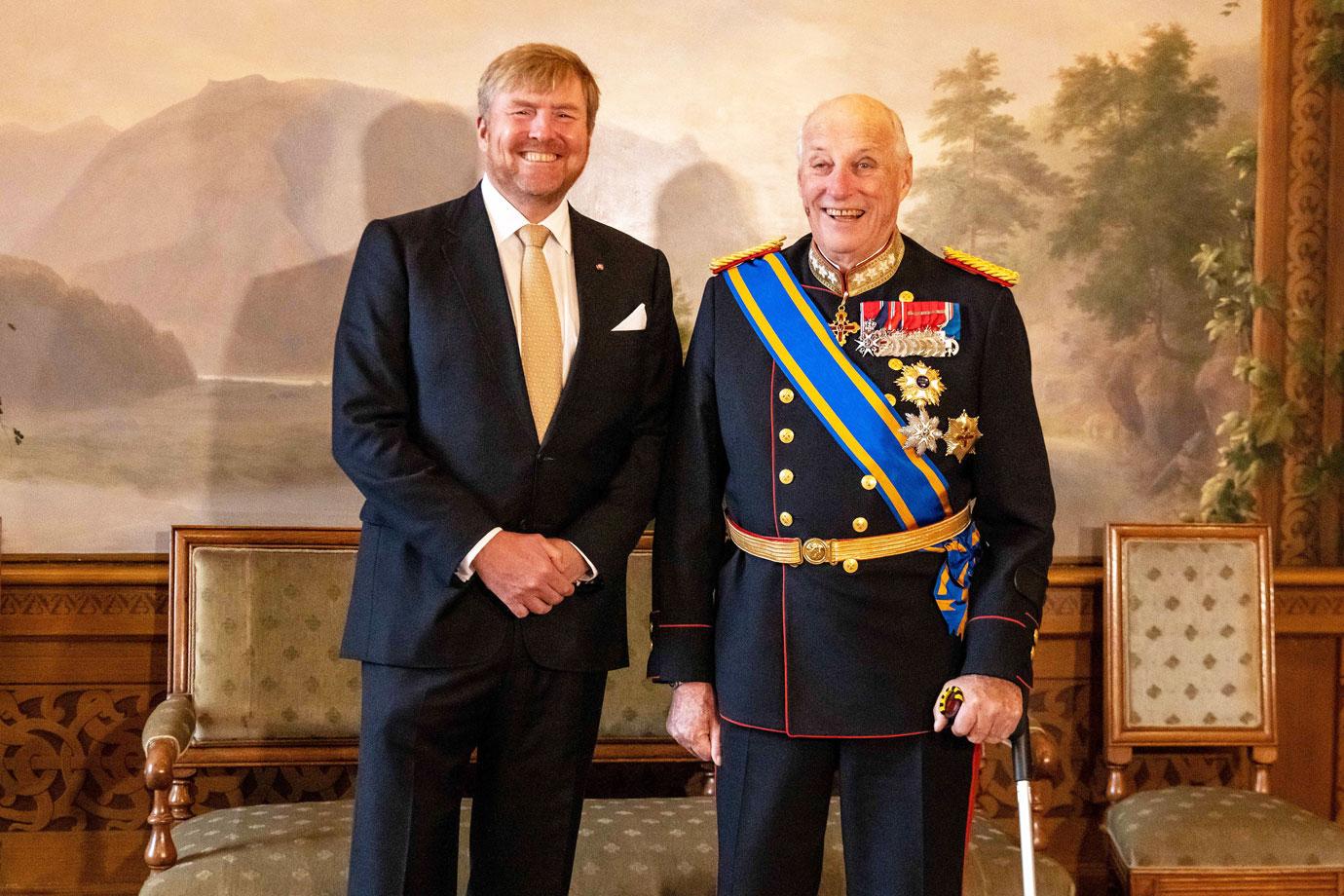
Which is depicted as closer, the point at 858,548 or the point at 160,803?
the point at 858,548

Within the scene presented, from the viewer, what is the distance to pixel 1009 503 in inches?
72.7

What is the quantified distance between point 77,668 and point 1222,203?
2.93 meters

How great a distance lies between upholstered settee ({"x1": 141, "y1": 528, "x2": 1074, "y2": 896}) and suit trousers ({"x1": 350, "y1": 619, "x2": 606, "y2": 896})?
0.48m

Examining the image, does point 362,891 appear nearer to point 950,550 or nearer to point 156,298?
point 950,550

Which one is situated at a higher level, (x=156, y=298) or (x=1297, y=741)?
(x=156, y=298)

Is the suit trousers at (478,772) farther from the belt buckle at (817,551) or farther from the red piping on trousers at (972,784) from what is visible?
the red piping on trousers at (972,784)

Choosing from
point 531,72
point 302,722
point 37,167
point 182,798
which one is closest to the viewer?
point 531,72

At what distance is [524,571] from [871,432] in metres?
0.53

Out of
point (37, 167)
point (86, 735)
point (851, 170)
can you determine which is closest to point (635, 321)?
point (851, 170)

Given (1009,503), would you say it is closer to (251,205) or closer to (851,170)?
(851,170)

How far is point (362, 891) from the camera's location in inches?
76.5

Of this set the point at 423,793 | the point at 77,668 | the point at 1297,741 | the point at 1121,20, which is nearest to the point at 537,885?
the point at 423,793

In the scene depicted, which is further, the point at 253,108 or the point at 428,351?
the point at 253,108

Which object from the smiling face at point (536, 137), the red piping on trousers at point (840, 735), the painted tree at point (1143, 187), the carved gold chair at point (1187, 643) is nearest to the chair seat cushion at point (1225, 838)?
the carved gold chair at point (1187, 643)
